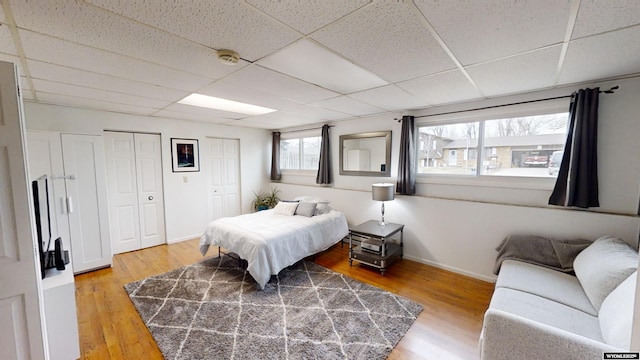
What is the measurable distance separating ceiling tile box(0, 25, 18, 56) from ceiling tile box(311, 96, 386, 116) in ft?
8.04

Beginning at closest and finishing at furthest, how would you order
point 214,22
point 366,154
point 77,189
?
point 214,22 → point 77,189 → point 366,154

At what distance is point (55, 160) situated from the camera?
2.93 meters

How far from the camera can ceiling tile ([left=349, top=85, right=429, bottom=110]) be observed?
2.58 meters

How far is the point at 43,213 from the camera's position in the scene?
95.0 inches

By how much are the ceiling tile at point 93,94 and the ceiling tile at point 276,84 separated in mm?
1422

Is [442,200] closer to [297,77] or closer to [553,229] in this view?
[553,229]

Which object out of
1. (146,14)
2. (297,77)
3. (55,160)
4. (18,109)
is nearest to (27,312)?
(18,109)

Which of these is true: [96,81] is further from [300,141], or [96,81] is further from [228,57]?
[300,141]

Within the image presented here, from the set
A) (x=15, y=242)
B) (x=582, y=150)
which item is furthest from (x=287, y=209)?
(x=582, y=150)

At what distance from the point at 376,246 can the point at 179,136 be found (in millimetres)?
3895

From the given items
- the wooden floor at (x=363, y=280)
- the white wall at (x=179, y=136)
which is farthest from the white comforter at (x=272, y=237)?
the white wall at (x=179, y=136)

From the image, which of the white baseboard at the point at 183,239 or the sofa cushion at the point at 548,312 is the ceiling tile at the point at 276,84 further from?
the white baseboard at the point at 183,239

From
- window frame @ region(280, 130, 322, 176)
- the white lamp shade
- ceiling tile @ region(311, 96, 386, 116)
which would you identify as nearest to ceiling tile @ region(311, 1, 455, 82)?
ceiling tile @ region(311, 96, 386, 116)

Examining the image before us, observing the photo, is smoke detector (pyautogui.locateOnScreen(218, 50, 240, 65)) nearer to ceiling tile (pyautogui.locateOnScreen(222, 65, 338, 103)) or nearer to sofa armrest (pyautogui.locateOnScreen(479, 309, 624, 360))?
ceiling tile (pyautogui.locateOnScreen(222, 65, 338, 103))
